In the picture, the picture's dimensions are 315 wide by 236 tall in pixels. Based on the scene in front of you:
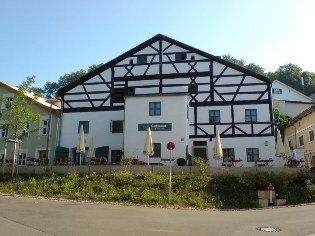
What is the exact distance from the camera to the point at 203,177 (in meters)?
20.4

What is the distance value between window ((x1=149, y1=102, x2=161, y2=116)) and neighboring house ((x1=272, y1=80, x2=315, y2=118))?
2390 cm

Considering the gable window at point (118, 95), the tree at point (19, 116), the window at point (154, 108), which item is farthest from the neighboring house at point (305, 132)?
the tree at point (19, 116)

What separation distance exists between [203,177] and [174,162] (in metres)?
7.49

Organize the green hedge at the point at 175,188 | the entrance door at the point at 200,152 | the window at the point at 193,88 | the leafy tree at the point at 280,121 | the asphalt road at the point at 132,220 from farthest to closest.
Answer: the leafy tree at the point at 280,121, the window at the point at 193,88, the entrance door at the point at 200,152, the green hedge at the point at 175,188, the asphalt road at the point at 132,220

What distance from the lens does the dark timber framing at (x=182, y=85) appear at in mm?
31016

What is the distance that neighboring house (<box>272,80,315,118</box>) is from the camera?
48969 mm

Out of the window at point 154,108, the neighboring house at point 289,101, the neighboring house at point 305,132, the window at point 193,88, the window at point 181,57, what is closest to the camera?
the window at point 154,108

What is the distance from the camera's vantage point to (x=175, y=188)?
19016mm

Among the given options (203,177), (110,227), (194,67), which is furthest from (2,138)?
(110,227)

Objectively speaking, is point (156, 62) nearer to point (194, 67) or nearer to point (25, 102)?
point (194, 67)

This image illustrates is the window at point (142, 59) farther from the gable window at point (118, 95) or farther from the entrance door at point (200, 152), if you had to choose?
the entrance door at point (200, 152)

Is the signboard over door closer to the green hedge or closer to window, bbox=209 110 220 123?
window, bbox=209 110 220 123

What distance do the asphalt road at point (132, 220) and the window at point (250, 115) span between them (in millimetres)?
15149

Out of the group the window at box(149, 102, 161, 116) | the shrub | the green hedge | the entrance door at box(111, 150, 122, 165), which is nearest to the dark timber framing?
the window at box(149, 102, 161, 116)
